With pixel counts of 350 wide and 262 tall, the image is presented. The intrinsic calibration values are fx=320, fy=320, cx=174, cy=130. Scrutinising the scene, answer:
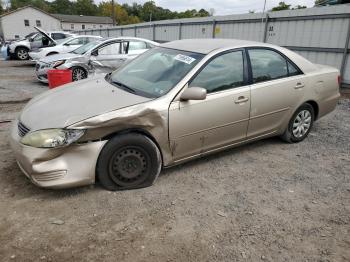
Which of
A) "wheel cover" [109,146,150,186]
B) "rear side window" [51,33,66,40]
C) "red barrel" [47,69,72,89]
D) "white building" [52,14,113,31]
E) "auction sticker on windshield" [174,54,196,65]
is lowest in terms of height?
"wheel cover" [109,146,150,186]

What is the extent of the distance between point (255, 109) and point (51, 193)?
2.64 meters

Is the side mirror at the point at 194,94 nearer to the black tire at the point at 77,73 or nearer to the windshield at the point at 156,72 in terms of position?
the windshield at the point at 156,72

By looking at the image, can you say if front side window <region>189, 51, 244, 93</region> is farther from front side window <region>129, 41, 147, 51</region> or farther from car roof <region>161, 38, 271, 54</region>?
front side window <region>129, 41, 147, 51</region>

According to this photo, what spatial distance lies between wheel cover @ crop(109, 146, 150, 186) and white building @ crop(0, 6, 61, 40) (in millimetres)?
62359

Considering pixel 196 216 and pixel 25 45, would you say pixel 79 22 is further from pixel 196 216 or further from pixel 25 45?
pixel 196 216

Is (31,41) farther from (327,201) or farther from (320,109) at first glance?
(327,201)

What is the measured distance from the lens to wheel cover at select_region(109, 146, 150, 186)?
332cm

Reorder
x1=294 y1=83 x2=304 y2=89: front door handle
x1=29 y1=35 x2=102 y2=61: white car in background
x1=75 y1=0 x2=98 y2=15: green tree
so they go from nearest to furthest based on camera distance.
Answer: x1=294 y1=83 x2=304 y2=89: front door handle < x1=29 y1=35 x2=102 y2=61: white car in background < x1=75 y1=0 x2=98 y2=15: green tree

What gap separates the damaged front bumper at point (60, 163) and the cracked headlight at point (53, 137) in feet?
0.14

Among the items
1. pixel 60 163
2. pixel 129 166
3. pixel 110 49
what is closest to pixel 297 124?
pixel 129 166

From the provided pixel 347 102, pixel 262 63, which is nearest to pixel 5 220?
pixel 262 63

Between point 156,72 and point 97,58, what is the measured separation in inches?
222

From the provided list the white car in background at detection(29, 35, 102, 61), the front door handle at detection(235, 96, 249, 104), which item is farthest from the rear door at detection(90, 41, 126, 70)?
the front door handle at detection(235, 96, 249, 104)

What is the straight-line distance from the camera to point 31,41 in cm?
Answer: 1827
